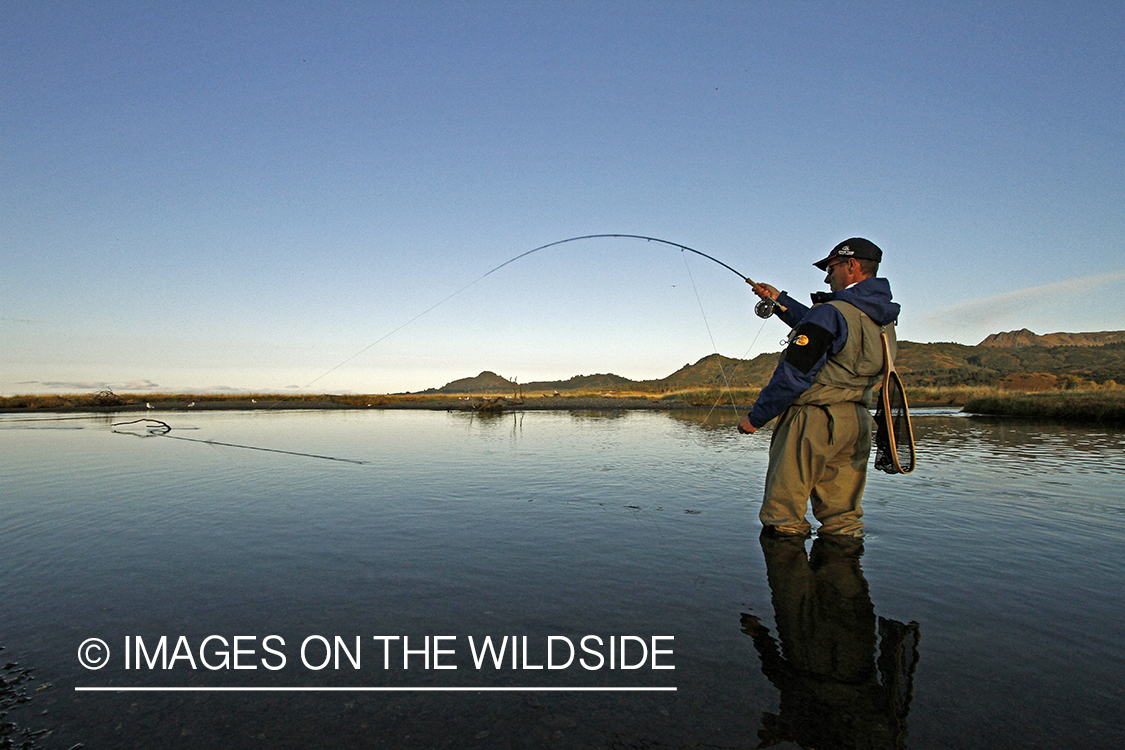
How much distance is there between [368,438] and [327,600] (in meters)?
16.1

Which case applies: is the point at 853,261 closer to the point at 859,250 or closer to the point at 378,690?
the point at 859,250

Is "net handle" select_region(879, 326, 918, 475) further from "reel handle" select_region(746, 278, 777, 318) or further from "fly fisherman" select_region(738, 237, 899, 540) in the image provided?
"reel handle" select_region(746, 278, 777, 318)

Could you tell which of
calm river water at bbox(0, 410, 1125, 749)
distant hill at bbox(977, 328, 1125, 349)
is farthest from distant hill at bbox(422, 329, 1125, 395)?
calm river water at bbox(0, 410, 1125, 749)

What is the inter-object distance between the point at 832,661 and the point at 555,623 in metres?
1.63

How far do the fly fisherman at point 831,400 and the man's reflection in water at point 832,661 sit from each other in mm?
678

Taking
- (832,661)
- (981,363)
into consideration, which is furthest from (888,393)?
(981,363)

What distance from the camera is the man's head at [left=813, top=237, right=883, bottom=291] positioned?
5473 millimetres

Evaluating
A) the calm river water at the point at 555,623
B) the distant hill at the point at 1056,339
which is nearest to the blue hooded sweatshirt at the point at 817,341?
the calm river water at the point at 555,623

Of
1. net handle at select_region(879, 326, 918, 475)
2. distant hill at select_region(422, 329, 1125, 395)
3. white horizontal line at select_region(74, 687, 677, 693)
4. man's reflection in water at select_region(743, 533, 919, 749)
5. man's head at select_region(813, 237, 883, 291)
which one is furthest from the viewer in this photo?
distant hill at select_region(422, 329, 1125, 395)

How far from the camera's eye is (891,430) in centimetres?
549

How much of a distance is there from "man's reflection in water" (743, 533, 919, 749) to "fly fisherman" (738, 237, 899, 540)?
2.23 feet

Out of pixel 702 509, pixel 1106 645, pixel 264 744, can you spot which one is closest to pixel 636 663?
pixel 264 744

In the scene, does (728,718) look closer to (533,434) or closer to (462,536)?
(462,536)

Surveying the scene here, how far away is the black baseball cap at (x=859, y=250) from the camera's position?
17.8ft
